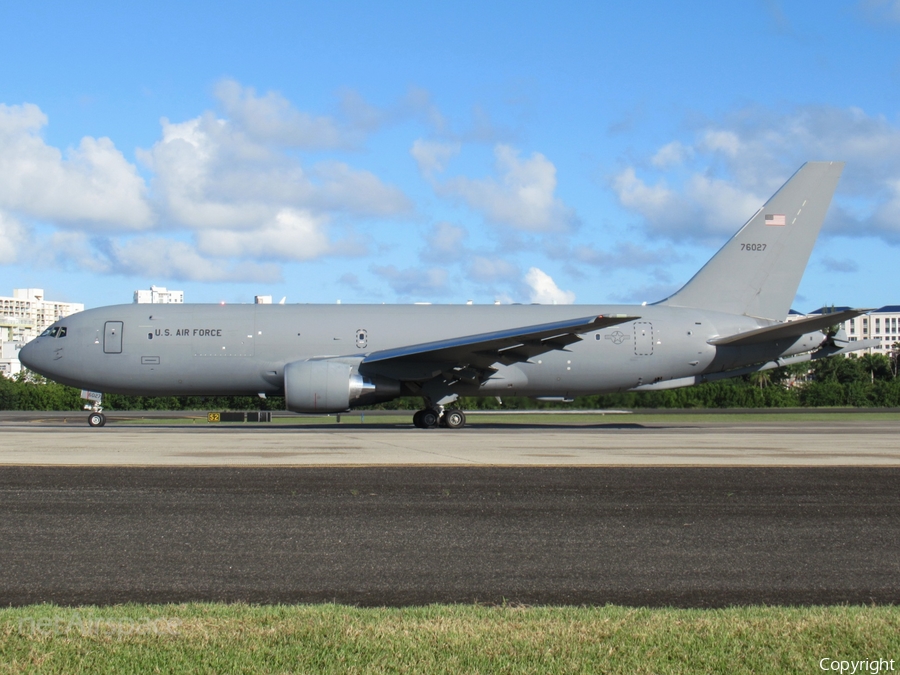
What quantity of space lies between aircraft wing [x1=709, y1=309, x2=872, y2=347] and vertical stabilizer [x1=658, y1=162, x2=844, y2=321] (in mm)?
1674

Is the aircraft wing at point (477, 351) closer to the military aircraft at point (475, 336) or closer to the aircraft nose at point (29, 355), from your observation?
the military aircraft at point (475, 336)

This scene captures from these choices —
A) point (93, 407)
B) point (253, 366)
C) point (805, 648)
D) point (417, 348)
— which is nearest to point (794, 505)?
point (805, 648)

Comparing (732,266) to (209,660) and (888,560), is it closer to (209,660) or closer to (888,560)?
(888,560)

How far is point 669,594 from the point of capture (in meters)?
6.43

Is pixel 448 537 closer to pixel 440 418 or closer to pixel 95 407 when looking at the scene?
pixel 440 418

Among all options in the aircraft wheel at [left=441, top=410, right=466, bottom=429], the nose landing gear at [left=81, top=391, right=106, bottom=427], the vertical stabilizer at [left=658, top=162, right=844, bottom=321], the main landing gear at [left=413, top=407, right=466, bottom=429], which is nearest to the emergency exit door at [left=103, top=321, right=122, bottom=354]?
the nose landing gear at [left=81, top=391, right=106, bottom=427]

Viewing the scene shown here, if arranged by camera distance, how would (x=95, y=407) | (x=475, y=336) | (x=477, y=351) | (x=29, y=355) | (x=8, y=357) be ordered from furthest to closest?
(x=8, y=357) < (x=95, y=407) < (x=29, y=355) < (x=475, y=336) < (x=477, y=351)

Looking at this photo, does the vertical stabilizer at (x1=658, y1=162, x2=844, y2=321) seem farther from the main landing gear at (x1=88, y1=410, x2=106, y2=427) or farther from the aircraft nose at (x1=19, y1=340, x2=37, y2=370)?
the aircraft nose at (x1=19, y1=340, x2=37, y2=370)

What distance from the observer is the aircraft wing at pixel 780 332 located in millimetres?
25469

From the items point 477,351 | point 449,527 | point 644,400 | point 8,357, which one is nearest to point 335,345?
point 477,351

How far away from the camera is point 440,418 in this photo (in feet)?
88.8

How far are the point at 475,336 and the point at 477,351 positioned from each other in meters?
0.49

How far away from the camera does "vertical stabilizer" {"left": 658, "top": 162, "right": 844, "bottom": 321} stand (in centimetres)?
2808

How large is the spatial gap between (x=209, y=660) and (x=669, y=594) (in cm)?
338
